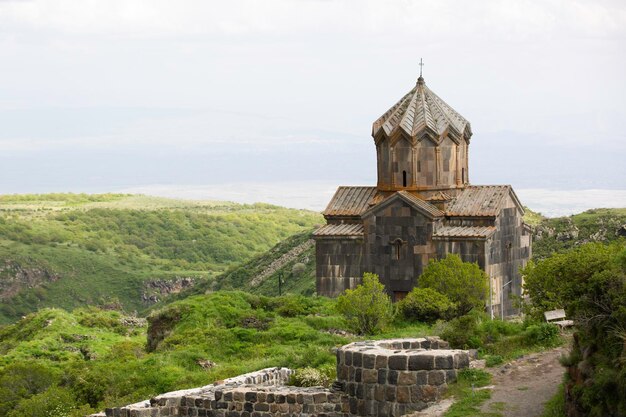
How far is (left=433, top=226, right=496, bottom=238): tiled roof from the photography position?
29.2m

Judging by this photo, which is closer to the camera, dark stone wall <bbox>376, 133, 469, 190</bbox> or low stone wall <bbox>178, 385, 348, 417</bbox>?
low stone wall <bbox>178, 385, 348, 417</bbox>

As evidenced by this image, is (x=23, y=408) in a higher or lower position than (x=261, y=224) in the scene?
lower

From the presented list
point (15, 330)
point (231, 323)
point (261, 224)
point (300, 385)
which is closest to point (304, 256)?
point (15, 330)

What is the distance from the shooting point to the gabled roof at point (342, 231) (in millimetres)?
30658

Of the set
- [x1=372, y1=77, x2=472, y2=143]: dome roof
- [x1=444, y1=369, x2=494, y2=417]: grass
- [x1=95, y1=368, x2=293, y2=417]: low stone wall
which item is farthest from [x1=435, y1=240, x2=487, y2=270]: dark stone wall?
[x1=444, y1=369, x2=494, y2=417]: grass

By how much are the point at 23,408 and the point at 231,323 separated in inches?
214

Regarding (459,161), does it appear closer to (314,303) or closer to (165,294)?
(314,303)

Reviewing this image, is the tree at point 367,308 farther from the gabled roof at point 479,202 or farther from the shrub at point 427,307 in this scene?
the gabled roof at point 479,202

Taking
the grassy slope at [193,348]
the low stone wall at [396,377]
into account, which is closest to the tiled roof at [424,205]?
the grassy slope at [193,348]

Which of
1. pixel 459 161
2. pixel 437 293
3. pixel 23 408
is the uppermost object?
pixel 459 161

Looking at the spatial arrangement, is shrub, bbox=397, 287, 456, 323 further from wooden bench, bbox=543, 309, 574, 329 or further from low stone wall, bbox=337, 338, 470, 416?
low stone wall, bbox=337, 338, 470, 416

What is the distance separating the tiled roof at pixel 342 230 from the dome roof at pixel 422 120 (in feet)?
6.98

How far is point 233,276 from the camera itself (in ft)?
168

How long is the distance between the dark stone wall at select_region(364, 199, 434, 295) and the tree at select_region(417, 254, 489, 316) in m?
3.64
